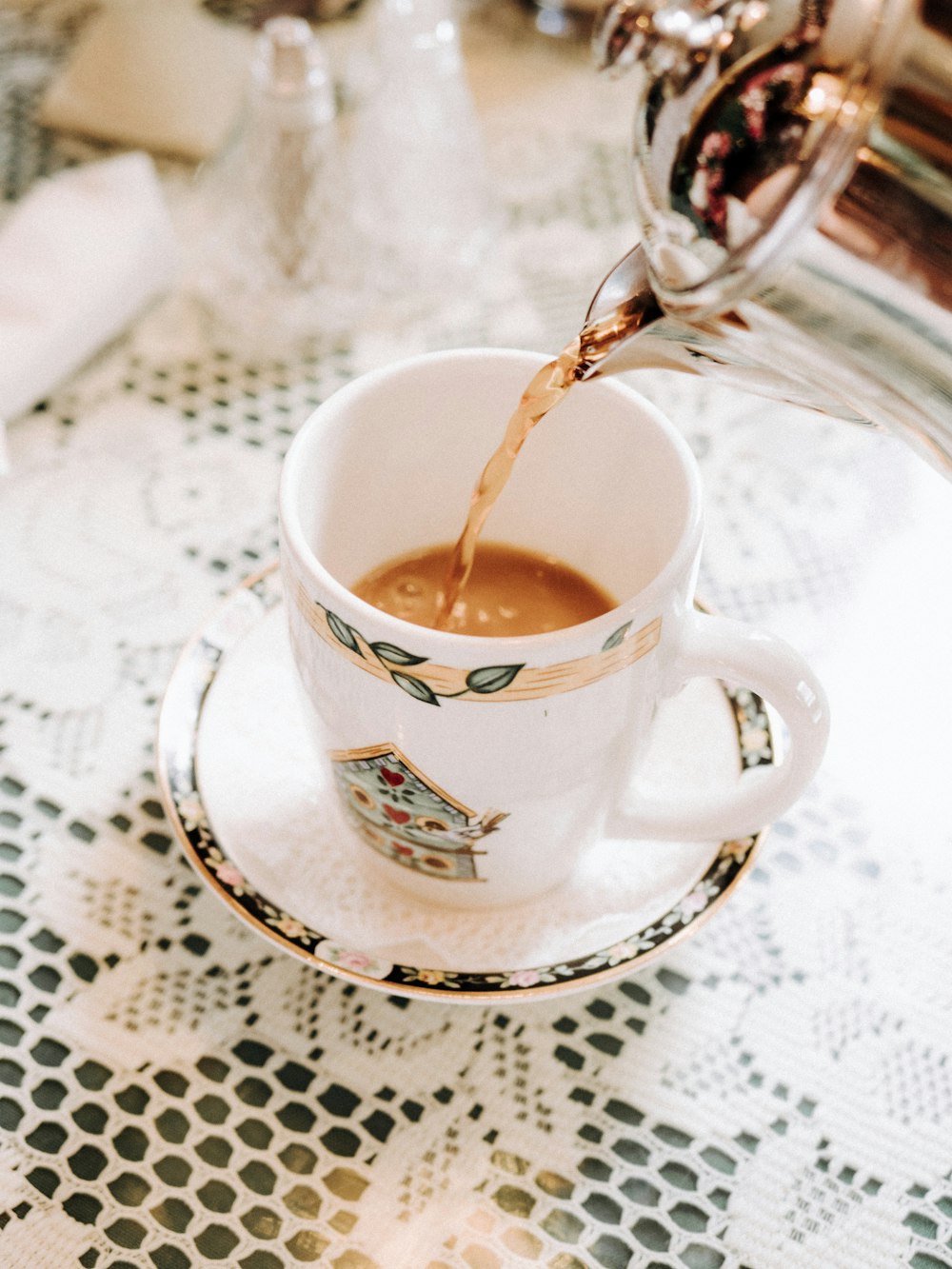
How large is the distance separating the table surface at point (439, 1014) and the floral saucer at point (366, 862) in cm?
4

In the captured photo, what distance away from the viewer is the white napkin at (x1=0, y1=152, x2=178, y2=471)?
2.32 ft

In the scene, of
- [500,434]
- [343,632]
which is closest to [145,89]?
[500,434]

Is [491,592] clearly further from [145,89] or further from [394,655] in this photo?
[145,89]

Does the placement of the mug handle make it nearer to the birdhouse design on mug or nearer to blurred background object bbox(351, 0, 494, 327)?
the birdhouse design on mug

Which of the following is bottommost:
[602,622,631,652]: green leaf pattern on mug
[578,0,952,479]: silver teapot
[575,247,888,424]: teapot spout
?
[602,622,631,652]: green leaf pattern on mug

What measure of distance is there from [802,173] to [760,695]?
216 mm

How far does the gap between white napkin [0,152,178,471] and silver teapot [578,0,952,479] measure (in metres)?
0.47

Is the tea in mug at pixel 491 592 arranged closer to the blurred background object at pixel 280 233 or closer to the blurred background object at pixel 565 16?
the blurred background object at pixel 280 233

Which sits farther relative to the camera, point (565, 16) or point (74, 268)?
point (565, 16)

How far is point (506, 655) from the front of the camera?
1.30 feet

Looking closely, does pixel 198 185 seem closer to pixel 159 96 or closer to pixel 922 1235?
pixel 159 96

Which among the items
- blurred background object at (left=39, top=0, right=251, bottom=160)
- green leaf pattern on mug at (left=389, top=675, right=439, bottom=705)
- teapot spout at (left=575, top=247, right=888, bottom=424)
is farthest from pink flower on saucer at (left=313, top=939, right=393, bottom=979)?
blurred background object at (left=39, top=0, right=251, bottom=160)

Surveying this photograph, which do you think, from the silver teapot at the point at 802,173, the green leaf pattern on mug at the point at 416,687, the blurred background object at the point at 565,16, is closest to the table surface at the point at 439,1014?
the green leaf pattern on mug at the point at 416,687

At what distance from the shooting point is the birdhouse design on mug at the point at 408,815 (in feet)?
1.48
